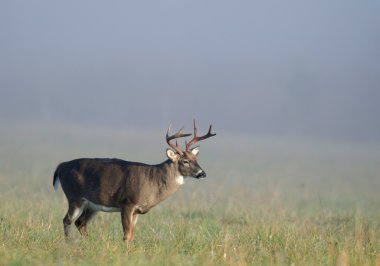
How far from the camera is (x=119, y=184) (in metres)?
13.5

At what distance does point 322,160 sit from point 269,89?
103 meters

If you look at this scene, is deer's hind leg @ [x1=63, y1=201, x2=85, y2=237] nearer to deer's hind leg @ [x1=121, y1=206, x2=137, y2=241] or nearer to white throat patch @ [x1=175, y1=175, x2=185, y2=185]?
deer's hind leg @ [x1=121, y1=206, x2=137, y2=241]

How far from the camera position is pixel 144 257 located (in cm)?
1023

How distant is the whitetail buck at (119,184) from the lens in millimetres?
13336

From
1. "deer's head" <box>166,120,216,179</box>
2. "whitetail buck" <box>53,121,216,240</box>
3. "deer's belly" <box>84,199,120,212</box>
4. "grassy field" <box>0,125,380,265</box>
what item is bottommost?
"grassy field" <box>0,125,380,265</box>

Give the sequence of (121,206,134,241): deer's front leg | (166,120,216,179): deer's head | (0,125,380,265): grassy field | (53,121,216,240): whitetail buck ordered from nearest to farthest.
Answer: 1. (0,125,380,265): grassy field
2. (121,206,134,241): deer's front leg
3. (53,121,216,240): whitetail buck
4. (166,120,216,179): deer's head

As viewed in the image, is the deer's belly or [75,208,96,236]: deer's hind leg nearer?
the deer's belly

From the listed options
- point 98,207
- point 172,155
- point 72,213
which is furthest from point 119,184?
point 172,155

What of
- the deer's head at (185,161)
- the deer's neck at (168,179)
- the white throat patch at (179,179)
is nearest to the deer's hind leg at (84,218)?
the deer's neck at (168,179)

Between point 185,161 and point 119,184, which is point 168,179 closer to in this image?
point 185,161

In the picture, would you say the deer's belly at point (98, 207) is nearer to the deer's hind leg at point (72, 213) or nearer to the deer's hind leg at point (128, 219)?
the deer's hind leg at point (72, 213)

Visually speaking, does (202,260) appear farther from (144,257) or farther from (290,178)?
(290,178)

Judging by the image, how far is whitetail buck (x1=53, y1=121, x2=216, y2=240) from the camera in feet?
43.8

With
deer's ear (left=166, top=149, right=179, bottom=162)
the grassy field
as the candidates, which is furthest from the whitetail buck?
the grassy field
